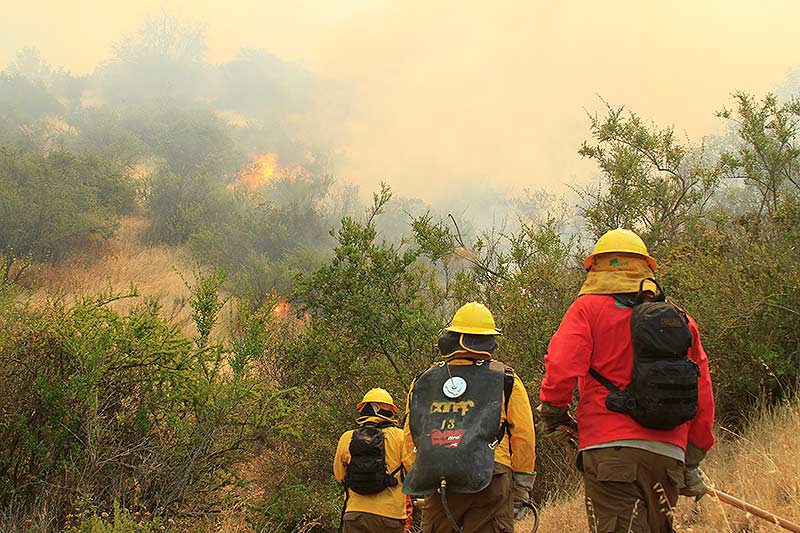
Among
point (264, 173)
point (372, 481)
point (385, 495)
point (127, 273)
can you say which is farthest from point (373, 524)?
point (264, 173)

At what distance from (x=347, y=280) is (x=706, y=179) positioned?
5.96 meters

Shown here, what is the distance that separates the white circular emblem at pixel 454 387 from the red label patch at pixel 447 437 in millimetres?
181

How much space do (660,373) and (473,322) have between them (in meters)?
0.98

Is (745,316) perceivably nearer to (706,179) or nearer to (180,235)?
(706,179)

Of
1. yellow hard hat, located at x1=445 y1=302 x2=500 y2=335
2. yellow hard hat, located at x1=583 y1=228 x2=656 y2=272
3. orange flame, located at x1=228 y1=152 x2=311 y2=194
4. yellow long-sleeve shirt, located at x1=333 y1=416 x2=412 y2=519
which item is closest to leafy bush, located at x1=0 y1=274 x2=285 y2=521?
yellow long-sleeve shirt, located at x1=333 y1=416 x2=412 y2=519

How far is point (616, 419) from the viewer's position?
2.98 meters

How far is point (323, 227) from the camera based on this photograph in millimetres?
Result: 29234

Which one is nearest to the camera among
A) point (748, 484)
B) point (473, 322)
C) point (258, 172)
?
point (473, 322)

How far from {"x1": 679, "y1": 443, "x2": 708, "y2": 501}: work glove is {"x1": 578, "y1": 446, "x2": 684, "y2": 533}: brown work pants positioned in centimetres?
9

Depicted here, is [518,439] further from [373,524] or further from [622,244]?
[373,524]

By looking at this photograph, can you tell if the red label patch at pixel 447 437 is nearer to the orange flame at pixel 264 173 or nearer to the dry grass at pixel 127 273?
the dry grass at pixel 127 273

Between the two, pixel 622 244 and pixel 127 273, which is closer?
pixel 622 244

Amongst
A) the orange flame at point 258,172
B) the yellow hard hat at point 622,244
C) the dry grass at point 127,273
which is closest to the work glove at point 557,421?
the yellow hard hat at point 622,244

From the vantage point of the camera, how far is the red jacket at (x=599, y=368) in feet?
9.95
